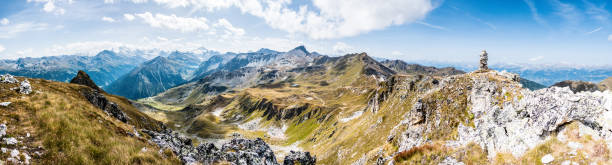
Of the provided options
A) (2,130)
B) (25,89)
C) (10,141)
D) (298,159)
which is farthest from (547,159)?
(298,159)

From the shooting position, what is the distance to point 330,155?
272 feet

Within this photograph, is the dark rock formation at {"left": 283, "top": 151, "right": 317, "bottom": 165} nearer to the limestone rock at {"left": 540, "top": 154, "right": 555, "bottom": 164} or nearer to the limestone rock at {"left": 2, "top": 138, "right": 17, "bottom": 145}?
the limestone rock at {"left": 540, "top": 154, "right": 555, "bottom": 164}

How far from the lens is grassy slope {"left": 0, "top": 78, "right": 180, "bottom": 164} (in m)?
13.4

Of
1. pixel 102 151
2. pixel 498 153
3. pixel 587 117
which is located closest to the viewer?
pixel 102 151

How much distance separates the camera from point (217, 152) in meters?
30.0

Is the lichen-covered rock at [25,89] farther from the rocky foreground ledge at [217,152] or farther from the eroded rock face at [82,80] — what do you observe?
the eroded rock face at [82,80]

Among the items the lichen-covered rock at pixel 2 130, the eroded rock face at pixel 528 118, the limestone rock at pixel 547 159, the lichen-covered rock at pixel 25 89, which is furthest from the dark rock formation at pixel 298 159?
the lichen-covered rock at pixel 2 130

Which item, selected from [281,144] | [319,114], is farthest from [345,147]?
[319,114]

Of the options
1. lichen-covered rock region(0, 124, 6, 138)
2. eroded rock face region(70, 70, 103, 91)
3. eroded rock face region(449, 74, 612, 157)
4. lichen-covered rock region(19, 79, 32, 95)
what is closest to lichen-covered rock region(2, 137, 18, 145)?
lichen-covered rock region(0, 124, 6, 138)

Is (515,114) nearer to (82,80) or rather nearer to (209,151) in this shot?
(209,151)

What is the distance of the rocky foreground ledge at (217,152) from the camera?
2361cm

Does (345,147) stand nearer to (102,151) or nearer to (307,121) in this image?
(102,151)

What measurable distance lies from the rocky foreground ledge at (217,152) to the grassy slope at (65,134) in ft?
15.2

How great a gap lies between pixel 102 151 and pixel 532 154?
108ft
